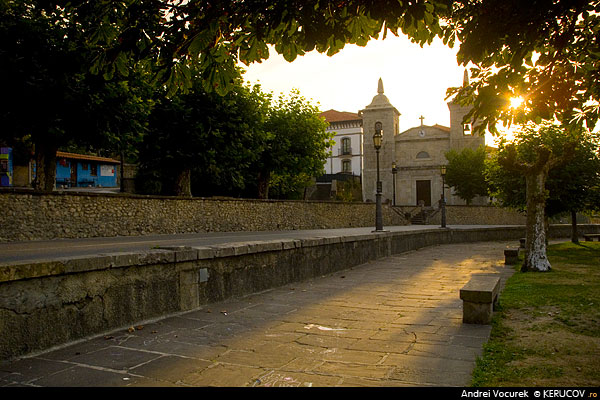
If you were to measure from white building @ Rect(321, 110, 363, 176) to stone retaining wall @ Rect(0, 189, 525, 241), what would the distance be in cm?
3405

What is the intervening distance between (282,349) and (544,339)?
2.75 m

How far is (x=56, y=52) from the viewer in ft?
51.1

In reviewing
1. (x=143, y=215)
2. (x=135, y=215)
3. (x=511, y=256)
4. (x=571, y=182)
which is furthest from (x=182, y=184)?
(x=571, y=182)

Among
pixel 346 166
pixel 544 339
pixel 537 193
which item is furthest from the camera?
pixel 346 166

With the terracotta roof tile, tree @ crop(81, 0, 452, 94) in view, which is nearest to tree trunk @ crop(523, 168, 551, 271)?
tree @ crop(81, 0, 452, 94)

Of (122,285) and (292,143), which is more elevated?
(292,143)

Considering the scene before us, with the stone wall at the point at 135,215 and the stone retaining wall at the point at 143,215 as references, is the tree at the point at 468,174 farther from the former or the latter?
the stone wall at the point at 135,215

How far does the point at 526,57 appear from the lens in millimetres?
4758

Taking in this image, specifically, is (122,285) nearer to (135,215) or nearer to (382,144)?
(135,215)

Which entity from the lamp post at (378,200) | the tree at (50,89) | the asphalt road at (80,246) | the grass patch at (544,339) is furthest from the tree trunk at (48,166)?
the grass patch at (544,339)

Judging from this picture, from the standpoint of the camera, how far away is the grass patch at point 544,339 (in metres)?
3.47

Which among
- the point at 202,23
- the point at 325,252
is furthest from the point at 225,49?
the point at 325,252

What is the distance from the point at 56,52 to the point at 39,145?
11.9 feet
